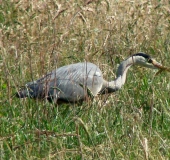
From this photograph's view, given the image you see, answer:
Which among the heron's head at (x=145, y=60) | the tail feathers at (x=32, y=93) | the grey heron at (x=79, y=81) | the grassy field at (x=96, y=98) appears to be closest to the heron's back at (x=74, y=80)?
the grey heron at (x=79, y=81)

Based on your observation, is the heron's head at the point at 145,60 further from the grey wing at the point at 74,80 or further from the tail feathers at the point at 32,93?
the tail feathers at the point at 32,93

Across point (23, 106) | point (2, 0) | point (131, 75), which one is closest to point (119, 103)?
point (23, 106)

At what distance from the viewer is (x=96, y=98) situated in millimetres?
5953

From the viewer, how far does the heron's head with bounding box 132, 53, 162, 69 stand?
276 inches

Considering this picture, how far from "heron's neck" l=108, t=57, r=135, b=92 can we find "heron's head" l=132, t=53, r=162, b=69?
15cm

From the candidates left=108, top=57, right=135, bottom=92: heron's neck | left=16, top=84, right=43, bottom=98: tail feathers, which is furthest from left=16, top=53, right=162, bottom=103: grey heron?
left=16, top=84, right=43, bottom=98: tail feathers

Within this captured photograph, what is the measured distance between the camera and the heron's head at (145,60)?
23.0ft

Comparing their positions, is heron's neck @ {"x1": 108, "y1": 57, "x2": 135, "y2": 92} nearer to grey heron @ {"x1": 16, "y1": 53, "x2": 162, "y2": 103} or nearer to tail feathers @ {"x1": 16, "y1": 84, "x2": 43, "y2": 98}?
grey heron @ {"x1": 16, "y1": 53, "x2": 162, "y2": 103}

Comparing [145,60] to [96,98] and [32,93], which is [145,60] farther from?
[32,93]

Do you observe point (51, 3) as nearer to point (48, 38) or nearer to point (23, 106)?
point (48, 38)

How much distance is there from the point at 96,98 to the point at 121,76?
3.03 ft

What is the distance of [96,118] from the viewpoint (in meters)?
5.01

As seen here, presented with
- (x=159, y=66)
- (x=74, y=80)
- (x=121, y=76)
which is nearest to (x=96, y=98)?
(x=74, y=80)

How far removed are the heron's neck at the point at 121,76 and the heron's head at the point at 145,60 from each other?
0.15 meters
